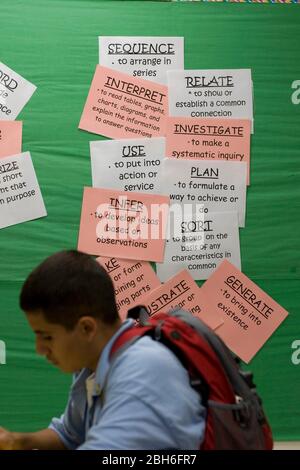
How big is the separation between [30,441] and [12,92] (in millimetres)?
1063

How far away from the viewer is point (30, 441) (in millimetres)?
1179

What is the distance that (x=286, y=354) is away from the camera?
6.17 ft

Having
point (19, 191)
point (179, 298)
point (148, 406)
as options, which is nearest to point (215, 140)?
point (179, 298)

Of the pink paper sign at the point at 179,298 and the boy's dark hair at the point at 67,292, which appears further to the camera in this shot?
the pink paper sign at the point at 179,298

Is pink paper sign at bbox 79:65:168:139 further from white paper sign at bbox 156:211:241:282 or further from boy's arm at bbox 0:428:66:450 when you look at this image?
boy's arm at bbox 0:428:66:450

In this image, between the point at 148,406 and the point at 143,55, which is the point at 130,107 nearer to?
the point at 143,55

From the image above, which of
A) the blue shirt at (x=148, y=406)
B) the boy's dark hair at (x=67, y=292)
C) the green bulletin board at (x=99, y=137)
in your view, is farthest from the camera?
the green bulletin board at (x=99, y=137)

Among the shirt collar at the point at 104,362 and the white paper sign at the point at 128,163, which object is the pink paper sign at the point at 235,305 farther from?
the shirt collar at the point at 104,362

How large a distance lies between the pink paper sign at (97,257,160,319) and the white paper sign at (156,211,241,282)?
→ 0.26ft

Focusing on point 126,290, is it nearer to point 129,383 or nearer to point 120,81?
point 120,81

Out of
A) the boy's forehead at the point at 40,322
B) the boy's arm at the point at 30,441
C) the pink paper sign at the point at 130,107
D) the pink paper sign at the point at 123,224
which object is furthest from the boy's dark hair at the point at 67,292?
the pink paper sign at the point at 130,107

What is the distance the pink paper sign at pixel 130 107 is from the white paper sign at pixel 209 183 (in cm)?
13

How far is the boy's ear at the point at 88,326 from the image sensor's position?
3.39ft

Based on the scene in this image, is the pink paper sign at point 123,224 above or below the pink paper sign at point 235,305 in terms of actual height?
above
